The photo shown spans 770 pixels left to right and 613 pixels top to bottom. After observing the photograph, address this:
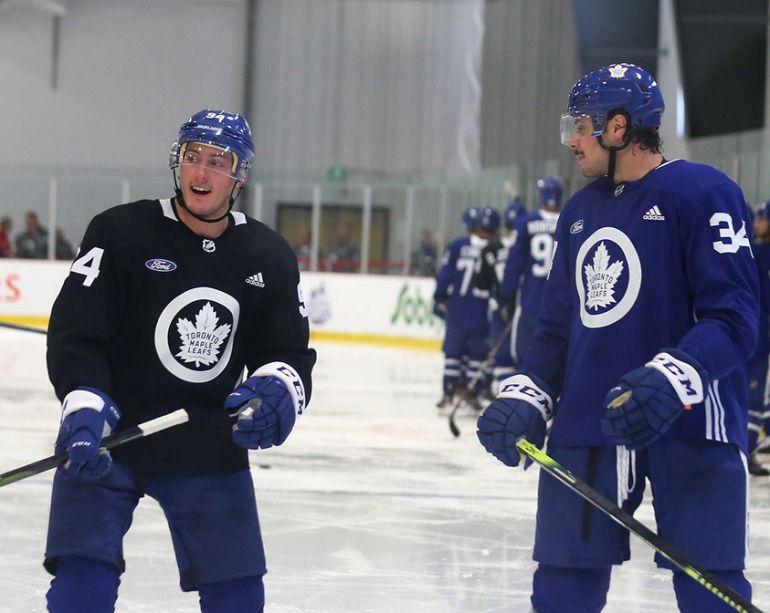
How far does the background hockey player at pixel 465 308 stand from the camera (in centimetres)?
855

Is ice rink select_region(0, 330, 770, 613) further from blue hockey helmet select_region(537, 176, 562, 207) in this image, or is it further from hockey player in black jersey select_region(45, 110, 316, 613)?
blue hockey helmet select_region(537, 176, 562, 207)

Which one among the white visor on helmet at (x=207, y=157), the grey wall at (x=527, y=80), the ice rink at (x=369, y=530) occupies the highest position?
the grey wall at (x=527, y=80)

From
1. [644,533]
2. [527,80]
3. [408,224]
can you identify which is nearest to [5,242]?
[408,224]

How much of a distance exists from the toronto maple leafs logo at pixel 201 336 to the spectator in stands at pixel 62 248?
519 inches

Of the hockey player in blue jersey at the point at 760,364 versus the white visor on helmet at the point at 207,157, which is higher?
the white visor on helmet at the point at 207,157

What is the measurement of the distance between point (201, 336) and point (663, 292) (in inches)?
31.9

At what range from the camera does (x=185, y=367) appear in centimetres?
244

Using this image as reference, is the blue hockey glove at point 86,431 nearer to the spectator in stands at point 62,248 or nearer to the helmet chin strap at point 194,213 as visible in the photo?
the helmet chin strap at point 194,213

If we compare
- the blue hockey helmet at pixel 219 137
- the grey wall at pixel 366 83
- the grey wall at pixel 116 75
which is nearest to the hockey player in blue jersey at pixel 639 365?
the blue hockey helmet at pixel 219 137

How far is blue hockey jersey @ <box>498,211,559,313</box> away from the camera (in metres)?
7.55

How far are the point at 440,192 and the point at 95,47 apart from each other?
648 cm

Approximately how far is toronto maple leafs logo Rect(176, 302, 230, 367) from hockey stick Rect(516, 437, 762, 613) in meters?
0.59

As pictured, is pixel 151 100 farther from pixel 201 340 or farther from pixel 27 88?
pixel 201 340

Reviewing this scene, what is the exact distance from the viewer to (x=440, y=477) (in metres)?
5.74
